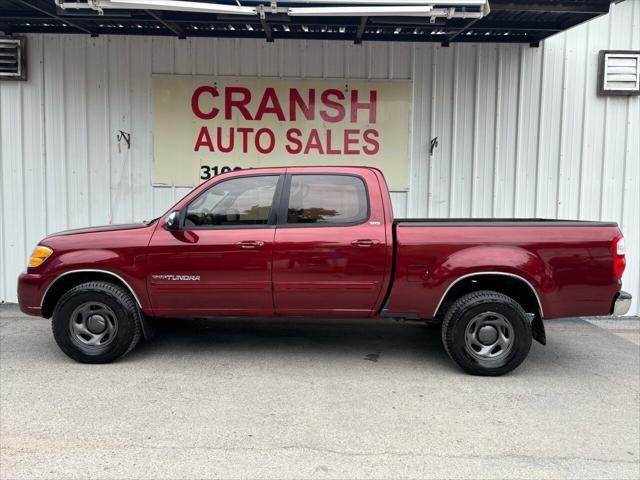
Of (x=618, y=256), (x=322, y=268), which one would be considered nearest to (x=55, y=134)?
(x=322, y=268)

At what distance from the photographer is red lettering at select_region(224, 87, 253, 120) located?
7.60 meters

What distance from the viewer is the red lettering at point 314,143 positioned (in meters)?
7.68

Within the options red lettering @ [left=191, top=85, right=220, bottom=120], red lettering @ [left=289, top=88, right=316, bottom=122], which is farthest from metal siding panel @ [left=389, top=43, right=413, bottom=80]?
red lettering @ [left=191, top=85, right=220, bottom=120]

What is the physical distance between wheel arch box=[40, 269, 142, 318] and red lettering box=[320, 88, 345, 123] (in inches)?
152

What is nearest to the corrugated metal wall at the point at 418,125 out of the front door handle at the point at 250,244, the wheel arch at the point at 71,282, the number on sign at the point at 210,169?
the number on sign at the point at 210,169

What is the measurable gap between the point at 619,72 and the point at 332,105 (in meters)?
4.00

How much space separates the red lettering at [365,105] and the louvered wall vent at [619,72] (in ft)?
10.3

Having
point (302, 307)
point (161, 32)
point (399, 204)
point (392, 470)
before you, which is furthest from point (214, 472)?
point (161, 32)

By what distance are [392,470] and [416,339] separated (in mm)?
2965

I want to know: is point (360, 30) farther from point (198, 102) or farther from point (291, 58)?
point (198, 102)

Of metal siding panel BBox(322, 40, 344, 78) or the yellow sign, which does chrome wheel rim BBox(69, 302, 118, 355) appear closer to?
the yellow sign

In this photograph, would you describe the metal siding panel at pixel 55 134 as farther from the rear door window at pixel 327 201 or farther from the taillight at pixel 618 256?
the taillight at pixel 618 256

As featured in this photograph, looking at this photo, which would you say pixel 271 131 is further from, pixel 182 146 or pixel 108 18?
pixel 108 18

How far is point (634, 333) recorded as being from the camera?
6.84 meters
